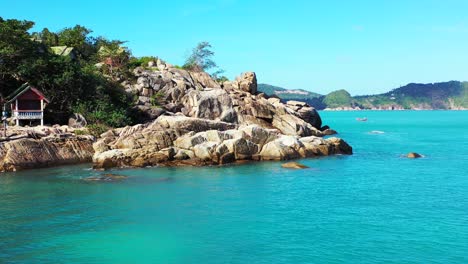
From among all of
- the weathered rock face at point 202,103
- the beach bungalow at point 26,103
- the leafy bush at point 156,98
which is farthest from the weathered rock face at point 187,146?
the leafy bush at point 156,98

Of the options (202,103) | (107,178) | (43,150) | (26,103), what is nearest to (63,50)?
(26,103)

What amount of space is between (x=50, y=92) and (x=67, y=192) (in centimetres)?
2374

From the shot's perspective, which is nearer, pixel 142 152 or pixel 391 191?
pixel 391 191

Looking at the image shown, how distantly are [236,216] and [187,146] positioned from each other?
2013 centimetres

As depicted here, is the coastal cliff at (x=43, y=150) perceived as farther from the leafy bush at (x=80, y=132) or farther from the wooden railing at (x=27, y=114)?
the wooden railing at (x=27, y=114)

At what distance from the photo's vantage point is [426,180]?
3656cm

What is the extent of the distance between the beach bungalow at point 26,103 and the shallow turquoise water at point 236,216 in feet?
33.0

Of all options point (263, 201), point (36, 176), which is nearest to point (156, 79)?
point (36, 176)

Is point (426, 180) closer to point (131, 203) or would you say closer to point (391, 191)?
point (391, 191)

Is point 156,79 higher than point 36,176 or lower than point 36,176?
higher

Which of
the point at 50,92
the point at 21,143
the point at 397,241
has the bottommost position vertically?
the point at 397,241

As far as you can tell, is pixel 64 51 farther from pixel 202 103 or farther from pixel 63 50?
pixel 202 103

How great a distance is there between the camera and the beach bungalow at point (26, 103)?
4734cm

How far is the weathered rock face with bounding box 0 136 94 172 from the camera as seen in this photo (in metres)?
39.6
